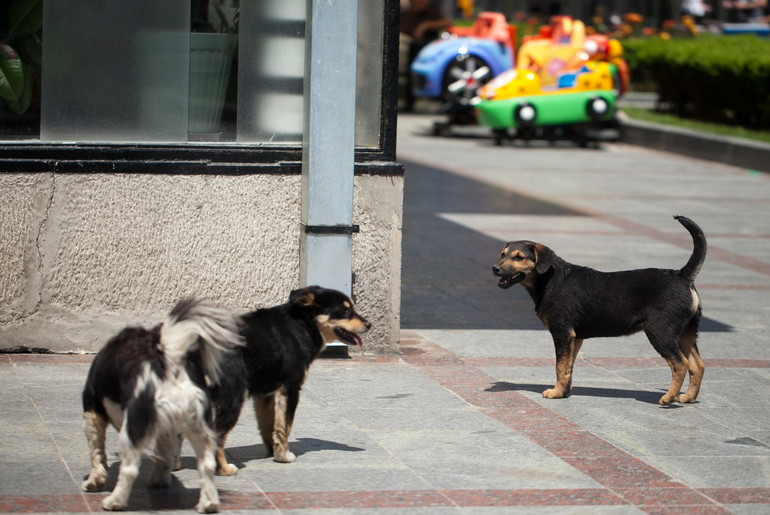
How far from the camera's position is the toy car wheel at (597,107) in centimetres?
2250

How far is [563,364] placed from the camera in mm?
7281

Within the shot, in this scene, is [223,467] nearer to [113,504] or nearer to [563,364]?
[113,504]

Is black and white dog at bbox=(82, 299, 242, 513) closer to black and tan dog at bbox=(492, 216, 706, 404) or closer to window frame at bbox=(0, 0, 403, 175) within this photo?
black and tan dog at bbox=(492, 216, 706, 404)

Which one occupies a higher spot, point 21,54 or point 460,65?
point 460,65

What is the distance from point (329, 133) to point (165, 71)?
4.02ft

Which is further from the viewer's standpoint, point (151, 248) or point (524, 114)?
point (524, 114)

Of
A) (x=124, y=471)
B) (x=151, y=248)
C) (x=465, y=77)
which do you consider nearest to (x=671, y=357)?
(x=151, y=248)

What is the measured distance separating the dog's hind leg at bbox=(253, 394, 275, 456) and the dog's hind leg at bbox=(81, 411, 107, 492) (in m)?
0.88

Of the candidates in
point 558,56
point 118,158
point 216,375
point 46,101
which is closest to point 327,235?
point 118,158

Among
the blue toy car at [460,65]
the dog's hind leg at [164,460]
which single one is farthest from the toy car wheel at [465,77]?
the dog's hind leg at [164,460]

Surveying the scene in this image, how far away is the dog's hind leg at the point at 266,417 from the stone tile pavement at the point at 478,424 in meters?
0.11

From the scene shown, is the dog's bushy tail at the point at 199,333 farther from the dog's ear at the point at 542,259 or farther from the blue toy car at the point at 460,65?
the blue toy car at the point at 460,65

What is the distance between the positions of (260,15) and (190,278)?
1.87m

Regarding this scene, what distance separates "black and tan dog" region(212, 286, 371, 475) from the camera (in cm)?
566
